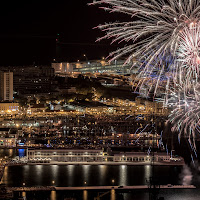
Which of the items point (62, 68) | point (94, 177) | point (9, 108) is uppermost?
point (62, 68)

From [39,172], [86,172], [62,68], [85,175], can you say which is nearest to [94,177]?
A: [85,175]

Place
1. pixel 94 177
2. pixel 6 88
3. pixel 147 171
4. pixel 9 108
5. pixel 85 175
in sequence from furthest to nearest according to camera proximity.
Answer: pixel 6 88, pixel 9 108, pixel 147 171, pixel 85 175, pixel 94 177

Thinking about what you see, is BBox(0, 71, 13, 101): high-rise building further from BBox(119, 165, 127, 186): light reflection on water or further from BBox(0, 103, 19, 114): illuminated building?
BBox(119, 165, 127, 186): light reflection on water

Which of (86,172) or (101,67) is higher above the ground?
(101,67)

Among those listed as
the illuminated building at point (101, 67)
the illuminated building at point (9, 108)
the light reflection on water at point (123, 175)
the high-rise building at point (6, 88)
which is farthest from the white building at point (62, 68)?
the light reflection on water at point (123, 175)

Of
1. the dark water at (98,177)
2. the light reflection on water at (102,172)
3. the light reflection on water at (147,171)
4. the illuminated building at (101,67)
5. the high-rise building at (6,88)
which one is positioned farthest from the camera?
the illuminated building at (101,67)

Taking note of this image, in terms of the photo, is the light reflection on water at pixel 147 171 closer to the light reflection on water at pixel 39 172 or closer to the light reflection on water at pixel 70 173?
the light reflection on water at pixel 70 173

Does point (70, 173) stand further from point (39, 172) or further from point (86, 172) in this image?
point (39, 172)

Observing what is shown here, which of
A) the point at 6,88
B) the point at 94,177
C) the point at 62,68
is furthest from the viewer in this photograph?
the point at 62,68

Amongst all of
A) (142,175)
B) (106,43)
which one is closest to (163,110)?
(142,175)

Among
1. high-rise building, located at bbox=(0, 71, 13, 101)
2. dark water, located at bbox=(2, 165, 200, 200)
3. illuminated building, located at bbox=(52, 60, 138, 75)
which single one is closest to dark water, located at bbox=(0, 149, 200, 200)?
dark water, located at bbox=(2, 165, 200, 200)

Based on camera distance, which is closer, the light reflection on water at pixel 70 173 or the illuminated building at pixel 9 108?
the light reflection on water at pixel 70 173

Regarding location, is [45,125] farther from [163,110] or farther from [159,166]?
[159,166]
